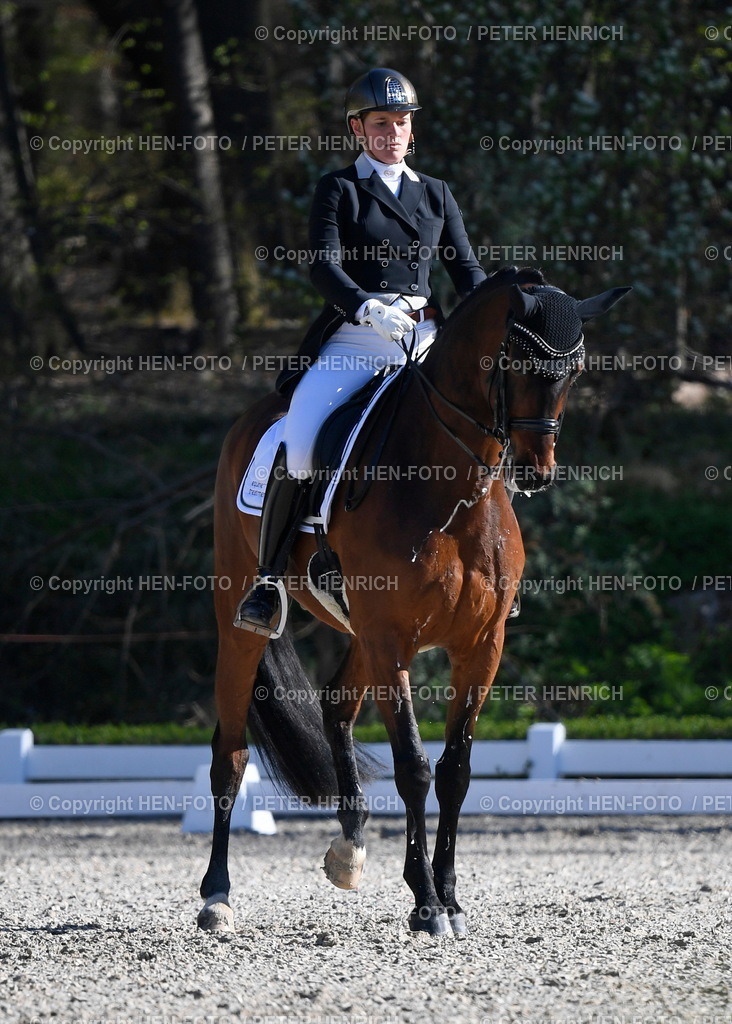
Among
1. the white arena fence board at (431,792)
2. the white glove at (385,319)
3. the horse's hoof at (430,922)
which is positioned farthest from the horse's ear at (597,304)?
the white arena fence board at (431,792)

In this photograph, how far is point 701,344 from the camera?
12.4 metres

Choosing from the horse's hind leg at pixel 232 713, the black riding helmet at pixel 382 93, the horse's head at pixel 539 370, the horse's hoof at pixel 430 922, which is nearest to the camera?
the horse's head at pixel 539 370

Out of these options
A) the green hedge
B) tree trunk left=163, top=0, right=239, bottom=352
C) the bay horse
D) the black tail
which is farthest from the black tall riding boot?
tree trunk left=163, top=0, right=239, bottom=352

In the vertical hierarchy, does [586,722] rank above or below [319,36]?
below

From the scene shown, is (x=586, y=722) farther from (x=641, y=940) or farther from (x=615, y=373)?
(x=641, y=940)

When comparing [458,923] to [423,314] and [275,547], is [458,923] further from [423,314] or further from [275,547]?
[423,314]

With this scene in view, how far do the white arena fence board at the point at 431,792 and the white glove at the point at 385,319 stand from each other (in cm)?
341

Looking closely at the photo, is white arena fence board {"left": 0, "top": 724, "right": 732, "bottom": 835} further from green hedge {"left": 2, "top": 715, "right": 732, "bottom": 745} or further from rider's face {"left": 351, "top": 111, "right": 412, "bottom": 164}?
rider's face {"left": 351, "top": 111, "right": 412, "bottom": 164}

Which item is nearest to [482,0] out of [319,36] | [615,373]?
[319,36]

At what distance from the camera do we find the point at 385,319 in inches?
196

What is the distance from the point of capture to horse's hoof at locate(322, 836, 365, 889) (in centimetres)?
539

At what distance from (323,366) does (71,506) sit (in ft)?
20.8

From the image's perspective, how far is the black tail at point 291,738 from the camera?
6.04 meters

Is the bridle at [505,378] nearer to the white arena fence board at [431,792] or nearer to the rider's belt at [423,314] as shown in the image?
the rider's belt at [423,314]
